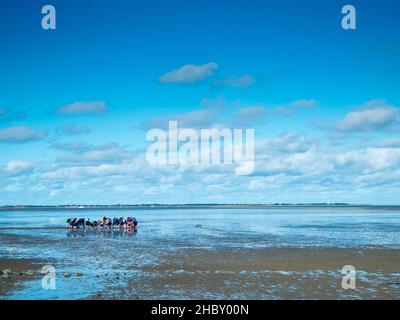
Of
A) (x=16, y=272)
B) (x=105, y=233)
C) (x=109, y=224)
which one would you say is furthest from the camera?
(x=109, y=224)

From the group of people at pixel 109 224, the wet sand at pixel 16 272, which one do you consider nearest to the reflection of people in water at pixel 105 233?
the group of people at pixel 109 224

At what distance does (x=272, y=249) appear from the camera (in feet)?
111

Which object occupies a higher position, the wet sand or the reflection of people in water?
the wet sand

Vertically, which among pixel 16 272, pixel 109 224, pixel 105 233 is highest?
pixel 16 272

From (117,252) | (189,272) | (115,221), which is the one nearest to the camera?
(189,272)

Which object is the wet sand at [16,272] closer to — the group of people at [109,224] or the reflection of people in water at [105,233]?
the reflection of people in water at [105,233]

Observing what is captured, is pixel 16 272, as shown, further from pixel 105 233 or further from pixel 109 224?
pixel 109 224

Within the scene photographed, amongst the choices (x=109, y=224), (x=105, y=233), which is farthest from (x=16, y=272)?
(x=109, y=224)

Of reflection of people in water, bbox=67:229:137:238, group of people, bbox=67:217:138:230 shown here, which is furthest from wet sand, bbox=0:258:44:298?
group of people, bbox=67:217:138:230

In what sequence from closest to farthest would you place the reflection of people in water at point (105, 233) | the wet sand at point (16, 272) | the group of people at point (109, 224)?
the wet sand at point (16, 272) → the reflection of people in water at point (105, 233) → the group of people at point (109, 224)

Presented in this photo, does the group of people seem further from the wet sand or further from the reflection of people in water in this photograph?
the wet sand
